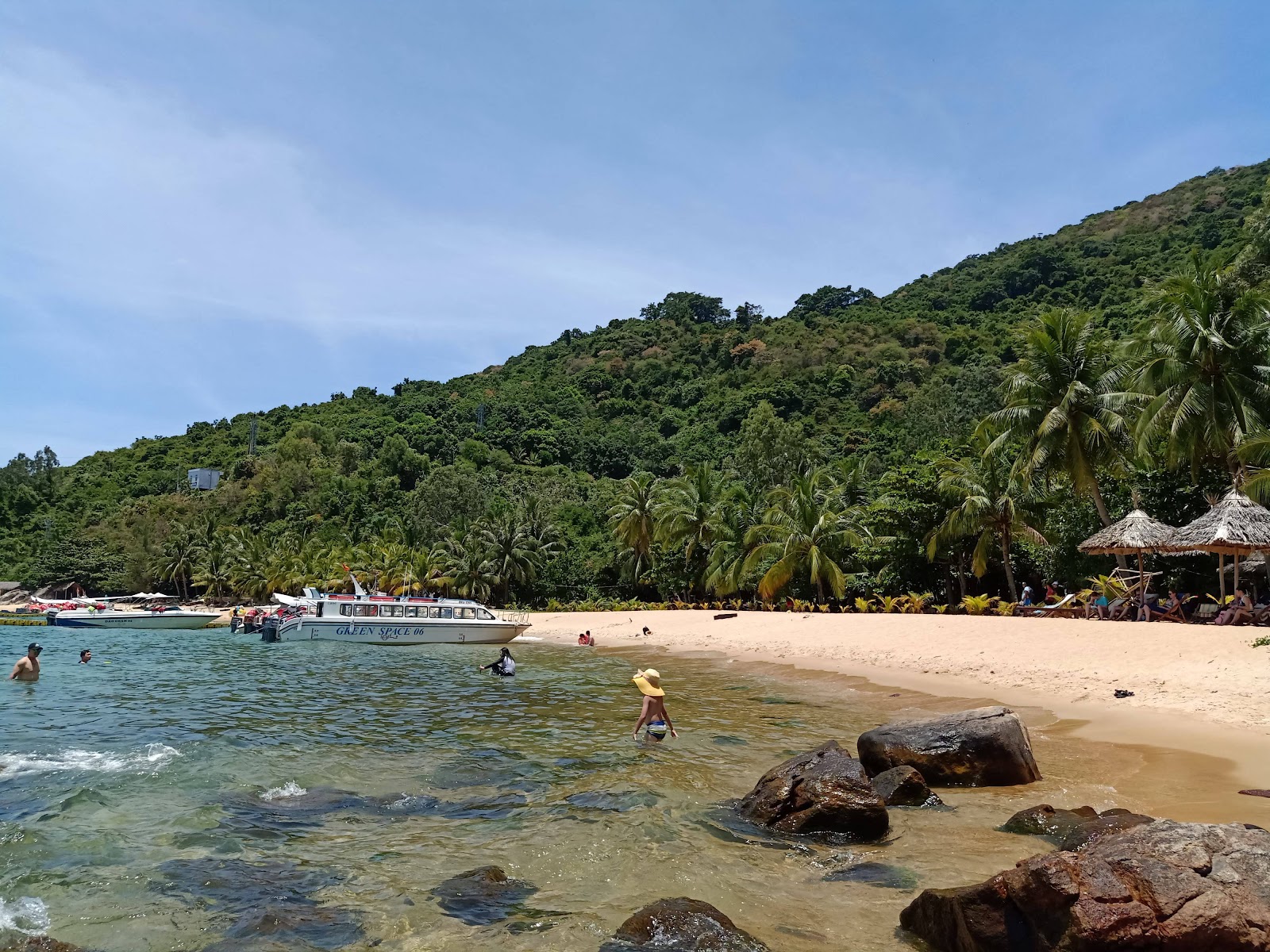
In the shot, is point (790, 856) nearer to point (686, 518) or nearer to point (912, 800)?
point (912, 800)

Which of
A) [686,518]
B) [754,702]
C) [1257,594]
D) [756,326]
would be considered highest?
[756,326]

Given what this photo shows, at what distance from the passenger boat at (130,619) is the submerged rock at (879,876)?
176 feet

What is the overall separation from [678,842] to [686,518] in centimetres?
3834

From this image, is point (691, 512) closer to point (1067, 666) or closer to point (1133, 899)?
point (1067, 666)

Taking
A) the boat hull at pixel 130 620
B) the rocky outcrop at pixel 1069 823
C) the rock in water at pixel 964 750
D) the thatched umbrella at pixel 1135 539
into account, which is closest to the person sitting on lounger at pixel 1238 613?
the thatched umbrella at pixel 1135 539

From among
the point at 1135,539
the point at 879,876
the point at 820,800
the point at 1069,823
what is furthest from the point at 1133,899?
the point at 1135,539

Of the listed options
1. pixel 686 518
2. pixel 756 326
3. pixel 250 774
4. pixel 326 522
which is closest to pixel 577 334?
pixel 756 326

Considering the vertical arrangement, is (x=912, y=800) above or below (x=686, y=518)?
below

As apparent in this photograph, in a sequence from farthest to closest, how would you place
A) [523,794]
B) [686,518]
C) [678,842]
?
[686,518], [523,794], [678,842]

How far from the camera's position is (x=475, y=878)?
7094mm

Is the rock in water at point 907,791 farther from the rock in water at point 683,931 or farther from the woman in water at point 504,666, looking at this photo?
the woman in water at point 504,666

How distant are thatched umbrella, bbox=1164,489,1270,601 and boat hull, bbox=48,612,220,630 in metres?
52.9

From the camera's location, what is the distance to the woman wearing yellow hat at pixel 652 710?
12008 mm

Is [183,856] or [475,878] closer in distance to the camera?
[475,878]
